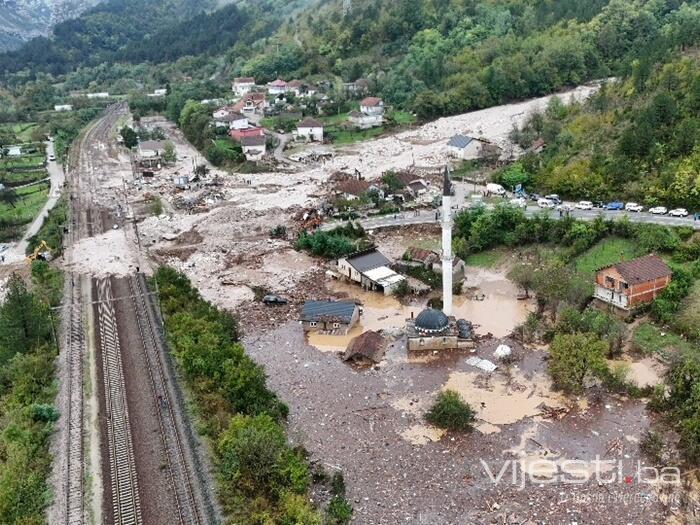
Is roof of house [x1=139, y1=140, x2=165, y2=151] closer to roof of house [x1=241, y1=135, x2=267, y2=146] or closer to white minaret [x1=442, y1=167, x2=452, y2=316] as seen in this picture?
roof of house [x1=241, y1=135, x2=267, y2=146]

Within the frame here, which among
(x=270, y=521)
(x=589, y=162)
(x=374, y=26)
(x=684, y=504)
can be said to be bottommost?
(x=684, y=504)

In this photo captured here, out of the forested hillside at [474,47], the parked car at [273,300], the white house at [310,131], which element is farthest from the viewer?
the forested hillside at [474,47]

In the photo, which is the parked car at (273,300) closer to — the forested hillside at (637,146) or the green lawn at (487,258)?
the green lawn at (487,258)

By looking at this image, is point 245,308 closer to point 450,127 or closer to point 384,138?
point 384,138

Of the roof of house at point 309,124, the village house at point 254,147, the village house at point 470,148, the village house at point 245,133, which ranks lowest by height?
the village house at point 470,148

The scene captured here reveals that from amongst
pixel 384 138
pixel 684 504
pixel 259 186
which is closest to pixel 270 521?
pixel 684 504

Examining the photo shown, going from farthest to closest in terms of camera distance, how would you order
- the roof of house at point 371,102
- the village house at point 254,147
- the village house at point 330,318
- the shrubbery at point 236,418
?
the roof of house at point 371,102, the village house at point 254,147, the village house at point 330,318, the shrubbery at point 236,418

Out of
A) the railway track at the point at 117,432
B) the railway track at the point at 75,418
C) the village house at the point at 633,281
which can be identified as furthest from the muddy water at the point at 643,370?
the railway track at the point at 75,418

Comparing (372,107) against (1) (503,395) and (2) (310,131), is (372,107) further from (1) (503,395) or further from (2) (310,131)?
(1) (503,395)
